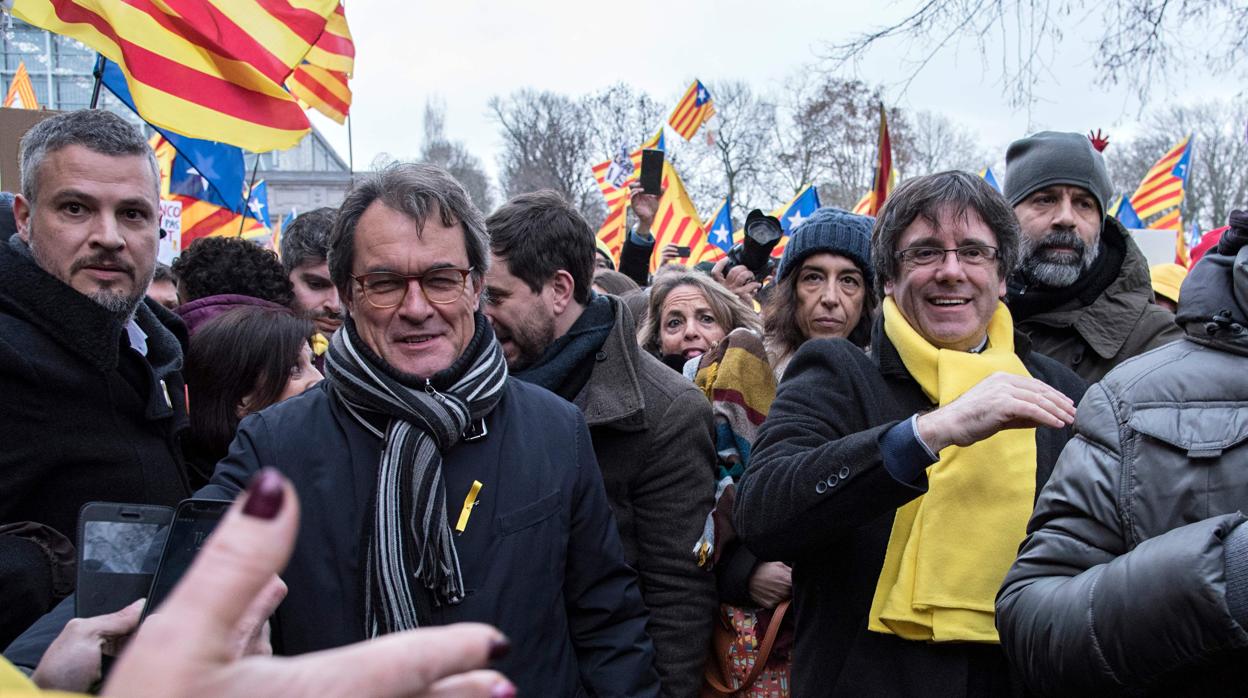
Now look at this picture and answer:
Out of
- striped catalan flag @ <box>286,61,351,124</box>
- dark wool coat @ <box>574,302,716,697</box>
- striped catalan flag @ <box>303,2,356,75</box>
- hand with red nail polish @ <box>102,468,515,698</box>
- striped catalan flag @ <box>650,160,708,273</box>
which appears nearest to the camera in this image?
hand with red nail polish @ <box>102,468,515,698</box>

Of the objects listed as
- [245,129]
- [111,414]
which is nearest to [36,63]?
[245,129]

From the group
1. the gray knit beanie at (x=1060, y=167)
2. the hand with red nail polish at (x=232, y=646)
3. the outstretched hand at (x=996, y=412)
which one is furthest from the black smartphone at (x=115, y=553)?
the gray knit beanie at (x=1060, y=167)

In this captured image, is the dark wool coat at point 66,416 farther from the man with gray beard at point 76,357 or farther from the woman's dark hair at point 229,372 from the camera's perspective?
the woman's dark hair at point 229,372

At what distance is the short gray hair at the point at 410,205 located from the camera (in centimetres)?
209

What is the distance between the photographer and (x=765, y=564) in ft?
8.65

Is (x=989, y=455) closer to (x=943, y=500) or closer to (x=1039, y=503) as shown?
(x=943, y=500)

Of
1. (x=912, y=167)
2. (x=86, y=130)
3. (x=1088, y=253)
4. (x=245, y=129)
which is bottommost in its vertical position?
(x=1088, y=253)

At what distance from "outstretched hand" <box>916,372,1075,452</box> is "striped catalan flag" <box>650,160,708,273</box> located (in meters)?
7.33

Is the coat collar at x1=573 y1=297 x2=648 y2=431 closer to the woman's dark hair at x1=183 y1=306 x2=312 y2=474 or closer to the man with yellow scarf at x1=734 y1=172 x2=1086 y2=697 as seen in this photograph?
the man with yellow scarf at x1=734 y1=172 x2=1086 y2=697

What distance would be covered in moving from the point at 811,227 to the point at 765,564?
118 cm

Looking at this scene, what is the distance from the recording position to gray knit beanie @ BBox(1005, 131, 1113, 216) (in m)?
3.58

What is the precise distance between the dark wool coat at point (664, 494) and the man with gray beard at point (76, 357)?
3.68 feet

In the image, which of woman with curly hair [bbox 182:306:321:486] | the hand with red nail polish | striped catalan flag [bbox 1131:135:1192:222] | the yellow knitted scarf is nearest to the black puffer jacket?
the yellow knitted scarf

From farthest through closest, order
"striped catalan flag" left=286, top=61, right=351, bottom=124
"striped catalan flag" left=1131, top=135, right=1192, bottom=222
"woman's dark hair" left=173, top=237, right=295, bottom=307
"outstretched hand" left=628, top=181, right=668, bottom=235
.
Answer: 1. "striped catalan flag" left=1131, top=135, right=1192, bottom=222
2. "outstretched hand" left=628, top=181, right=668, bottom=235
3. "striped catalan flag" left=286, top=61, right=351, bottom=124
4. "woman's dark hair" left=173, top=237, right=295, bottom=307
